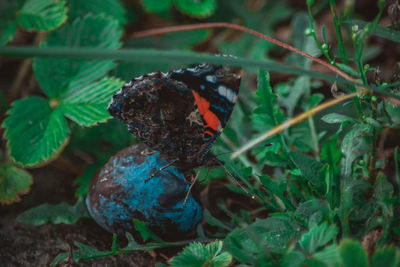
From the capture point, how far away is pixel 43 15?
6.61 ft

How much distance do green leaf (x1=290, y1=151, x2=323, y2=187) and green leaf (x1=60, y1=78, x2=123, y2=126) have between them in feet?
2.71

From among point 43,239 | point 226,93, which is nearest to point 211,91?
point 226,93

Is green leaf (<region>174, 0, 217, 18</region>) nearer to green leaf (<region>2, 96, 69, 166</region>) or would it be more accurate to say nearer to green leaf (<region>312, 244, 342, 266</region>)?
green leaf (<region>2, 96, 69, 166</region>)

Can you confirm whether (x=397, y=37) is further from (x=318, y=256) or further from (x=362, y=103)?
(x=318, y=256)

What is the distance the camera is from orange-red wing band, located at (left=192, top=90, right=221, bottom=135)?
4.62ft

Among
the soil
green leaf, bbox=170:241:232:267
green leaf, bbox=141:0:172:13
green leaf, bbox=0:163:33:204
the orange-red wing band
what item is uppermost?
green leaf, bbox=141:0:172:13

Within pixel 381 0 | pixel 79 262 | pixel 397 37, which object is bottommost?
pixel 79 262

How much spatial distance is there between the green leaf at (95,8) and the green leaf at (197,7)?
1.31 ft

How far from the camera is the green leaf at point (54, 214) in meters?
1.60

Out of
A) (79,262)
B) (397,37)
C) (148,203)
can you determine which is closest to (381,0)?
(397,37)

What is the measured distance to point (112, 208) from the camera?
1.42 m

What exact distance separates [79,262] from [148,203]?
37 centimetres

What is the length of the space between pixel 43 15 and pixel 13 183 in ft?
3.00

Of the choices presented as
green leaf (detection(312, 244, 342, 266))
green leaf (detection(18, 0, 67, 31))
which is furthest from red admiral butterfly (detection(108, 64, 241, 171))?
green leaf (detection(18, 0, 67, 31))
